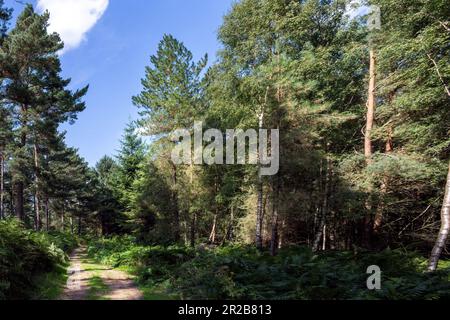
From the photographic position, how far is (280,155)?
13.0 m

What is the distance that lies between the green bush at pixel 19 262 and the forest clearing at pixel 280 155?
0.06 meters

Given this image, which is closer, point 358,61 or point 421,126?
point 421,126

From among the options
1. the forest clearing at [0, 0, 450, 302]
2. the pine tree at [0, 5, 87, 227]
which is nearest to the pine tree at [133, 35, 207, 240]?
the forest clearing at [0, 0, 450, 302]

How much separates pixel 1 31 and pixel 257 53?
1289 centimetres

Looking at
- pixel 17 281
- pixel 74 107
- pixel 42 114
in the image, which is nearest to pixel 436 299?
pixel 17 281

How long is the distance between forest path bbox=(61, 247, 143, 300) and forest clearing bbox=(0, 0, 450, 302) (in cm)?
8

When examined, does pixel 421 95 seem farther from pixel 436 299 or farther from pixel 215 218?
pixel 215 218

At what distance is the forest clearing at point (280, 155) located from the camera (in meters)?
7.41

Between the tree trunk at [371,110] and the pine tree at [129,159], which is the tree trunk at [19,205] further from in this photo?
the tree trunk at [371,110]

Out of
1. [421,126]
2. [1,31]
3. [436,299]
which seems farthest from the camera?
[1,31]

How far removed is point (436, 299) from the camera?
522 centimetres

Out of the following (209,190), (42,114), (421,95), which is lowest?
(209,190)

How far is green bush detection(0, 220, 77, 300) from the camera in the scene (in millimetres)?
6293

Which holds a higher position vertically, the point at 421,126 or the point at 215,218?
the point at 421,126
